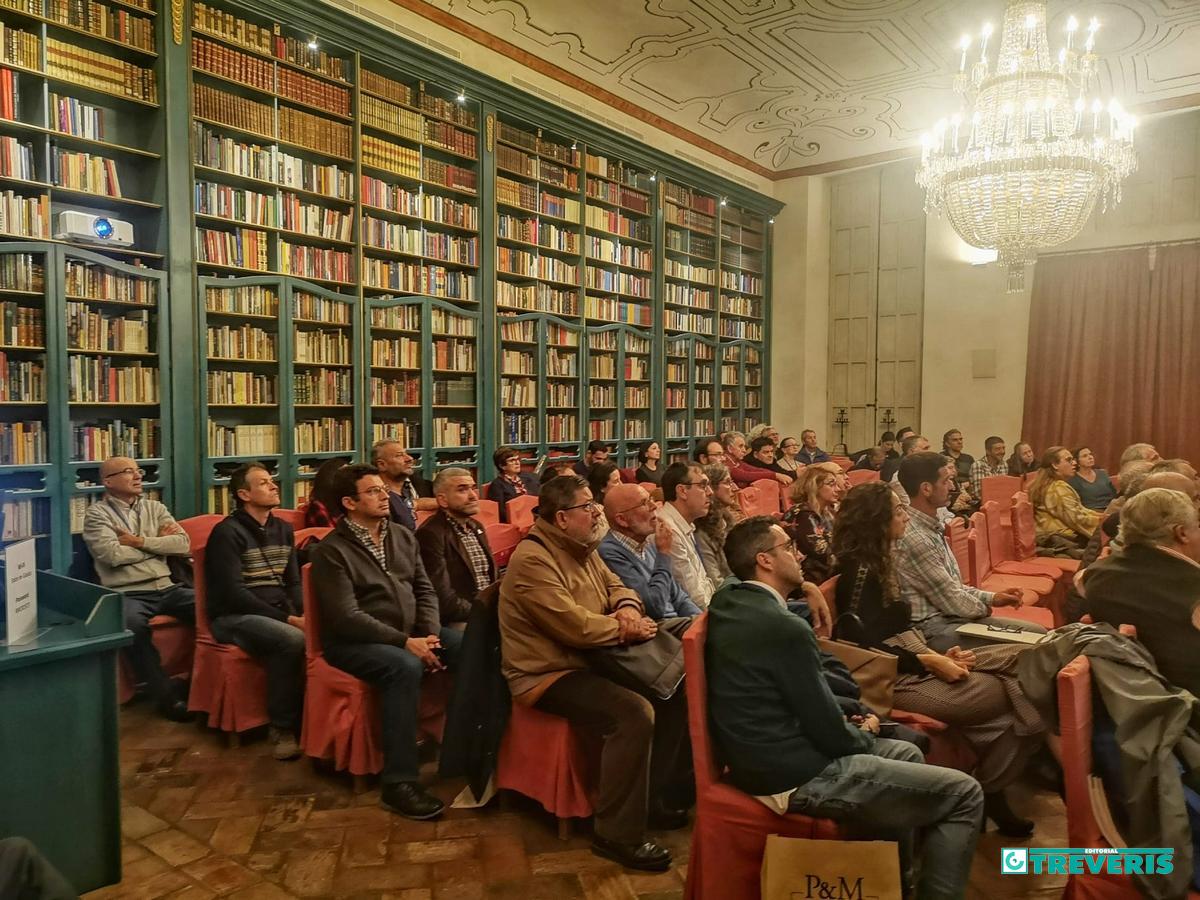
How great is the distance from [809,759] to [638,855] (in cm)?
82

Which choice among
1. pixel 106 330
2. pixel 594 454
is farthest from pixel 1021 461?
pixel 106 330

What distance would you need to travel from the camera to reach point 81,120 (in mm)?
4387

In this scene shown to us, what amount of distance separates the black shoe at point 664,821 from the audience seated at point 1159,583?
1.48m

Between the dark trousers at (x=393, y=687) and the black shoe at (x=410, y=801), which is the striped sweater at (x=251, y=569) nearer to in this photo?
the dark trousers at (x=393, y=687)

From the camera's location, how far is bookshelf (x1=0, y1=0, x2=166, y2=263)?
4.12 meters

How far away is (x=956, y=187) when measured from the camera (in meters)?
5.88

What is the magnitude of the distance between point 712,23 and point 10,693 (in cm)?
686

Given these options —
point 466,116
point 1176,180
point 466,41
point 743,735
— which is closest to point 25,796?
point 743,735

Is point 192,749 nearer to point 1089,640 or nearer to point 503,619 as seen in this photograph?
point 503,619

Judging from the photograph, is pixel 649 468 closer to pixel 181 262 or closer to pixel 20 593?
pixel 181 262

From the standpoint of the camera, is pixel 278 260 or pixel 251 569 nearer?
pixel 251 569

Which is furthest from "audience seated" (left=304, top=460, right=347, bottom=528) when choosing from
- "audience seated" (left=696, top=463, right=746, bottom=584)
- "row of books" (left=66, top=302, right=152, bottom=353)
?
"audience seated" (left=696, top=463, right=746, bottom=584)

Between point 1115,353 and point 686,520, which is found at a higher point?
point 1115,353

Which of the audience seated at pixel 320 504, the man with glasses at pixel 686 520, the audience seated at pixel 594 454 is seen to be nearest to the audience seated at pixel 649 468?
the audience seated at pixel 594 454
